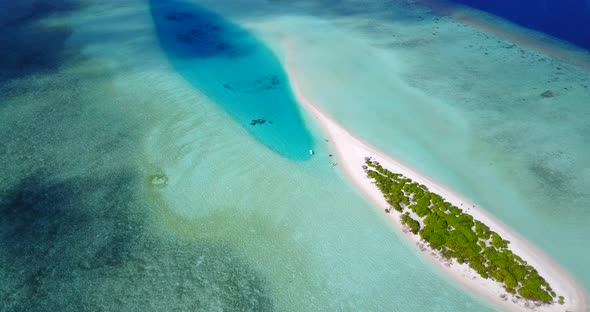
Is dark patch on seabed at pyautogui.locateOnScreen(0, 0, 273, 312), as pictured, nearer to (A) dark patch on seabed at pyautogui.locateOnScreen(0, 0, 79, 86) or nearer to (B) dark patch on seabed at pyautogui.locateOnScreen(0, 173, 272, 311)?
(B) dark patch on seabed at pyautogui.locateOnScreen(0, 173, 272, 311)

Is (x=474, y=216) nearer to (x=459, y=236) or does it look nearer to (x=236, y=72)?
(x=459, y=236)

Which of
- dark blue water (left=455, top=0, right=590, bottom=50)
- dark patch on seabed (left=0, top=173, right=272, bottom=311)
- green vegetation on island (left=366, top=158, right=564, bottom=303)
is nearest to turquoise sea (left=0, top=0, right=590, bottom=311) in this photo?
dark patch on seabed (left=0, top=173, right=272, bottom=311)

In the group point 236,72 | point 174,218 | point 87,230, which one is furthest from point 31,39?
point 174,218

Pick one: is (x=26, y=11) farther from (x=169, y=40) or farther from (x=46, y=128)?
(x=46, y=128)

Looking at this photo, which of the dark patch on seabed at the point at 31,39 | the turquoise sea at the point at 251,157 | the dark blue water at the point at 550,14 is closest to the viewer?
the turquoise sea at the point at 251,157

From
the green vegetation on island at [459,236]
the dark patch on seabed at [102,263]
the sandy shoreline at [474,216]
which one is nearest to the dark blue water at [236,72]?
the sandy shoreline at [474,216]

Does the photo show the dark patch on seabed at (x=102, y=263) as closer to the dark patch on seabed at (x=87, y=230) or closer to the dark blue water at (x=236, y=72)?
the dark patch on seabed at (x=87, y=230)
